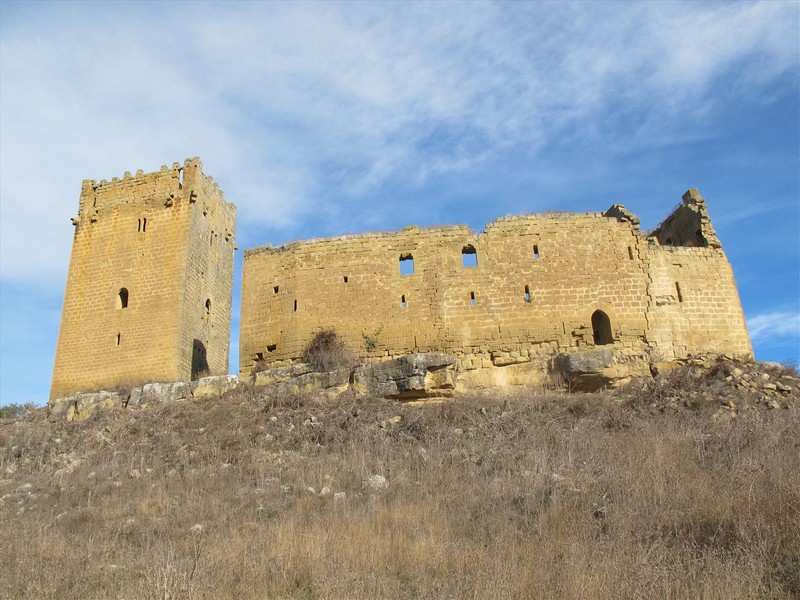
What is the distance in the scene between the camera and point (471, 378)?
579 inches

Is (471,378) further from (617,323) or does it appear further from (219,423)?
(219,423)

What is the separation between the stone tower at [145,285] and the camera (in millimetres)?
17641

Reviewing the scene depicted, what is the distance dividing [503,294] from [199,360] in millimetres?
8768

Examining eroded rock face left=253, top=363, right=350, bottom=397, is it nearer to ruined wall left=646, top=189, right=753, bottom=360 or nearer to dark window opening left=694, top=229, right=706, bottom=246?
ruined wall left=646, top=189, right=753, bottom=360

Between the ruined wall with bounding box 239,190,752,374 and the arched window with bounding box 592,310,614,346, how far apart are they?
5cm

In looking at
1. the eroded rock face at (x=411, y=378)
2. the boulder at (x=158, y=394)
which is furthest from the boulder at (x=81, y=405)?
the eroded rock face at (x=411, y=378)

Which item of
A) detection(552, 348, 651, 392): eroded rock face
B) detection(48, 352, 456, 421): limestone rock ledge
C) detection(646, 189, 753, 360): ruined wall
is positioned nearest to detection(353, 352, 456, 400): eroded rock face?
detection(48, 352, 456, 421): limestone rock ledge

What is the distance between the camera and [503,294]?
15.5 meters

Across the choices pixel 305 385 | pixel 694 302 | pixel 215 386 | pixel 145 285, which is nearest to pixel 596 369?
pixel 694 302

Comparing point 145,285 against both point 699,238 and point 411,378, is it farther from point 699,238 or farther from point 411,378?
point 699,238

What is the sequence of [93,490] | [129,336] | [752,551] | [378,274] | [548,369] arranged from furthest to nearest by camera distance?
[129,336] → [378,274] → [548,369] → [93,490] → [752,551]

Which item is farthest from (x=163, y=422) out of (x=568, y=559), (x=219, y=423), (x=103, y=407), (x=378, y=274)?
(x=568, y=559)

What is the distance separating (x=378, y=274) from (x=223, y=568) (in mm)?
10384

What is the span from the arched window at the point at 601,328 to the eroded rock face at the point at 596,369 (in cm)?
79
